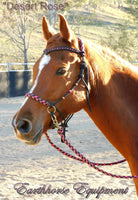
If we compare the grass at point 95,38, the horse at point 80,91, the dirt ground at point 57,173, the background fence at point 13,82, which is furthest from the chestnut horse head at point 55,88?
the grass at point 95,38

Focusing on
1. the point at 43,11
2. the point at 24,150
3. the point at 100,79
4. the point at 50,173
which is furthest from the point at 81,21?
the point at 100,79

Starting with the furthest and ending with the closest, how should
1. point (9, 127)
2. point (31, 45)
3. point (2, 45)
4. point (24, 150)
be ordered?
point (31, 45) → point (2, 45) → point (9, 127) → point (24, 150)

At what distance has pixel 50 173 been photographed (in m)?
5.36

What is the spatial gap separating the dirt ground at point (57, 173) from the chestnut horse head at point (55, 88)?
241 cm

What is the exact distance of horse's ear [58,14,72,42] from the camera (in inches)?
86.4

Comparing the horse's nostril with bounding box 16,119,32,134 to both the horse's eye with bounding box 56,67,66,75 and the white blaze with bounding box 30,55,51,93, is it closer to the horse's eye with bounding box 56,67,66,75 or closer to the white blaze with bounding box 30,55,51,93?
the white blaze with bounding box 30,55,51,93

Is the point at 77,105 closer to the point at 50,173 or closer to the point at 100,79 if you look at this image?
the point at 100,79

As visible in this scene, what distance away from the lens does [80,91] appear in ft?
7.45

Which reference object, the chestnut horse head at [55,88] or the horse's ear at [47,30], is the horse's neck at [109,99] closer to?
the chestnut horse head at [55,88]

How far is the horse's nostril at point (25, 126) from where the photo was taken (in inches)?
82.5

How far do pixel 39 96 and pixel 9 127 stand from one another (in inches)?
286

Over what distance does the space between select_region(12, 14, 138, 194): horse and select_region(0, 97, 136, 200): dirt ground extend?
2195mm

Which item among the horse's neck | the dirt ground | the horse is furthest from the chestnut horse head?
the dirt ground

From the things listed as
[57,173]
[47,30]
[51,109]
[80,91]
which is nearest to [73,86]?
[80,91]
